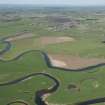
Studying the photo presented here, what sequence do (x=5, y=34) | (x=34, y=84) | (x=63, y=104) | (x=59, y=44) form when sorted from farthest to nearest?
(x=5, y=34), (x=59, y=44), (x=34, y=84), (x=63, y=104)

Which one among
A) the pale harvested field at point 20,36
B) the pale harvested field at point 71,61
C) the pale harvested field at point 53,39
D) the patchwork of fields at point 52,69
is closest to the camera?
the patchwork of fields at point 52,69

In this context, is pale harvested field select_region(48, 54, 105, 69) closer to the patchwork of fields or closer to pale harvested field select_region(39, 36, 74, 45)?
the patchwork of fields

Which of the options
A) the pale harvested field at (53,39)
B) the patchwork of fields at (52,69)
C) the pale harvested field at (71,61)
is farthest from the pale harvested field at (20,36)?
the pale harvested field at (71,61)

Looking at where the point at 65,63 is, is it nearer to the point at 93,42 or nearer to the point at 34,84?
the point at 34,84

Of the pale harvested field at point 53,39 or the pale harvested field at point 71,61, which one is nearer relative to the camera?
the pale harvested field at point 71,61

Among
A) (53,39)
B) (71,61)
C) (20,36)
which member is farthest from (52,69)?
(20,36)

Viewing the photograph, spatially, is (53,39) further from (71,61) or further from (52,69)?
(52,69)

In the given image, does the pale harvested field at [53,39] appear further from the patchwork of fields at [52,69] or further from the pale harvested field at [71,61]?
the pale harvested field at [71,61]

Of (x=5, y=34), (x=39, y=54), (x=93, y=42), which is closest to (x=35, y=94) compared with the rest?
(x=39, y=54)
